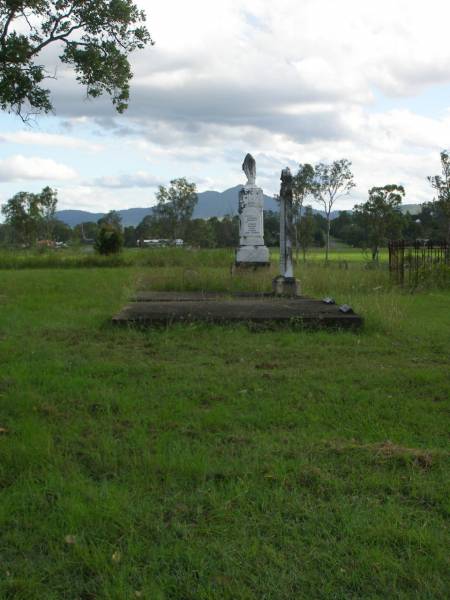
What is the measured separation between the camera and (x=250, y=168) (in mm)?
18453

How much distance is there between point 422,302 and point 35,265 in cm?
1931

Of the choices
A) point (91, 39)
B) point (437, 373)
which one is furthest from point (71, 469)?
point (91, 39)

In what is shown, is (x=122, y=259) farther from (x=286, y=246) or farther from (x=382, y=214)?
(x=382, y=214)

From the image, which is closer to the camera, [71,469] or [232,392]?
[71,469]

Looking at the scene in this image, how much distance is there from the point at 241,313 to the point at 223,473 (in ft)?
18.4

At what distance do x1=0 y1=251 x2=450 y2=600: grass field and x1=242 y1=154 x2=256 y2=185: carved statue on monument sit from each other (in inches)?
468

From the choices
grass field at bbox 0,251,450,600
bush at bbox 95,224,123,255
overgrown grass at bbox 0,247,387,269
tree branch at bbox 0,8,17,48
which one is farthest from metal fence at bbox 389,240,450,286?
bush at bbox 95,224,123,255

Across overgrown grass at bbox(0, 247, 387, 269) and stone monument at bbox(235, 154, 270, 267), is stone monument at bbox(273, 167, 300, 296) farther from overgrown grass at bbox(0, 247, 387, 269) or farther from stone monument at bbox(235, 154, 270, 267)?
overgrown grass at bbox(0, 247, 387, 269)

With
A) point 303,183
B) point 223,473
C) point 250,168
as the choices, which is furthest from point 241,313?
point 303,183

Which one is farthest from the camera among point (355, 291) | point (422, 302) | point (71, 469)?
point (355, 291)

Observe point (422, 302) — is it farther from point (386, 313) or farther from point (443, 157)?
point (443, 157)

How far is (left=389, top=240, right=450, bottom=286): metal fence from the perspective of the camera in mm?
15797

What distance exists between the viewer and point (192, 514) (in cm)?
316

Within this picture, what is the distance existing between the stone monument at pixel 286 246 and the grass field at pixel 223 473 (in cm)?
478
